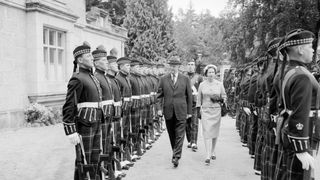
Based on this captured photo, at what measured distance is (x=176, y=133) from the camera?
23.8ft

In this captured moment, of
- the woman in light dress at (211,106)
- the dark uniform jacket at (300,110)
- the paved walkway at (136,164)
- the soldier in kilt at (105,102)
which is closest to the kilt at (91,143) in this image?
the soldier in kilt at (105,102)

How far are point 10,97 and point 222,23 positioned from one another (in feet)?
54.7

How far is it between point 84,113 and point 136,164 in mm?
2759

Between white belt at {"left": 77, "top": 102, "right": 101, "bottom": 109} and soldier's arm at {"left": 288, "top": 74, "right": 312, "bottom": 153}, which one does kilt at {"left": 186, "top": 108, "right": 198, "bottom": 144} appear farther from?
soldier's arm at {"left": 288, "top": 74, "right": 312, "bottom": 153}

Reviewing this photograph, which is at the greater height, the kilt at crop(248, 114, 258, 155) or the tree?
the tree

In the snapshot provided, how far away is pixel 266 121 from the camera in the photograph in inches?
206

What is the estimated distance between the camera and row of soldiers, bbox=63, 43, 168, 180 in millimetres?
4754

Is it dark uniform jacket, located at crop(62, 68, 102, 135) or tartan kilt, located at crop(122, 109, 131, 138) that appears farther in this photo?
tartan kilt, located at crop(122, 109, 131, 138)

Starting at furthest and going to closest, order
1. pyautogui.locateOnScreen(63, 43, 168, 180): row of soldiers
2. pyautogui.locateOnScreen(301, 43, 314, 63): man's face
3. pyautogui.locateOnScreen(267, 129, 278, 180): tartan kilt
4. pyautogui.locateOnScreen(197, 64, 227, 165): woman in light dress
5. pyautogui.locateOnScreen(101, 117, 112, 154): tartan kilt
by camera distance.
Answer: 1. pyautogui.locateOnScreen(197, 64, 227, 165): woman in light dress
2. pyautogui.locateOnScreen(101, 117, 112, 154): tartan kilt
3. pyautogui.locateOnScreen(63, 43, 168, 180): row of soldiers
4. pyautogui.locateOnScreen(267, 129, 278, 180): tartan kilt
5. pyautogui.locateOnScreen(301, 43, 314, 63): man's face

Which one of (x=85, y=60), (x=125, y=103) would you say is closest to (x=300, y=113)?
(x=85, y=60)

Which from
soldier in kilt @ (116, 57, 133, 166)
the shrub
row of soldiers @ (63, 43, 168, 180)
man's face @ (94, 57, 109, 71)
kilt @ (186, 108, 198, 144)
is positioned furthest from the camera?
the shrub

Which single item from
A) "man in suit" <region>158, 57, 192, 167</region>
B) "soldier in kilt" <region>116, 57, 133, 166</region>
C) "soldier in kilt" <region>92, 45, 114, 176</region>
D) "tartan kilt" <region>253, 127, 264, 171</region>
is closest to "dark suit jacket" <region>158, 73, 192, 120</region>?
"man in suit" <region>158, 57, 192, 167</region>

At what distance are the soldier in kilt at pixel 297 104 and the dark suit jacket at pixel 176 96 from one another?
12.1ft

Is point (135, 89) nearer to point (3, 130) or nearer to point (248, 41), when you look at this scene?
point (3, 130)
